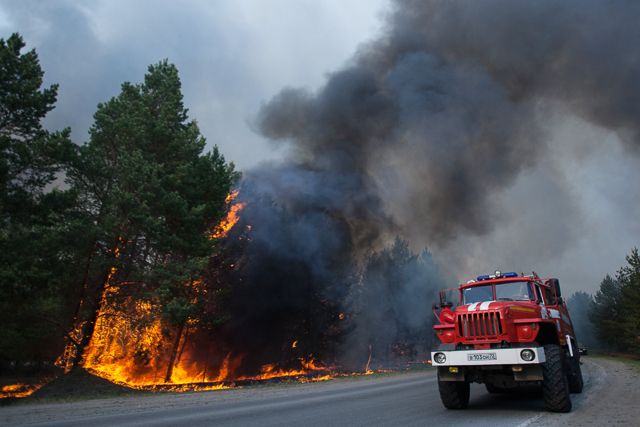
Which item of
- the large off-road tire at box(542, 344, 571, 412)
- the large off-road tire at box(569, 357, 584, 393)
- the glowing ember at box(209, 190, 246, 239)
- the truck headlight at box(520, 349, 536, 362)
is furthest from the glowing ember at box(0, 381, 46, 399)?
the large off-road tire at box(569, 357, 584, 393)

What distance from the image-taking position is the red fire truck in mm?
8062

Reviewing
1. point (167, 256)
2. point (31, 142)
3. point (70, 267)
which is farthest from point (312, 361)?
point (31, 142)

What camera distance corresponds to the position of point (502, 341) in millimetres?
8508

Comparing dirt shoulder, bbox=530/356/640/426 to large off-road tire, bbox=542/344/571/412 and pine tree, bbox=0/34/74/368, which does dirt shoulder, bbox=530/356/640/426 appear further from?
pine tree, bbox=0/34/74/368

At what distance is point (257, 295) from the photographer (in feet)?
96.3

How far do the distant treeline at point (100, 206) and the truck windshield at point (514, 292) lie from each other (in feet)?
40.3

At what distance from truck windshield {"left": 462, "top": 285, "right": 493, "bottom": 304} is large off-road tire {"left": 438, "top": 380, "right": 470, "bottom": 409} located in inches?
78.2

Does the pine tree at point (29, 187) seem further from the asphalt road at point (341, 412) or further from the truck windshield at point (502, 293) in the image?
the truck windshield at point (502, 293)

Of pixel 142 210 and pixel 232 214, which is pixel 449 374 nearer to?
pixel 142 210

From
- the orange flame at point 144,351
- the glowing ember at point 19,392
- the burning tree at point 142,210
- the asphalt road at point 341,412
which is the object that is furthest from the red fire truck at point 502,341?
the glowing ember at point 19,392

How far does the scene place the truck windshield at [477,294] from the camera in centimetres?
1018

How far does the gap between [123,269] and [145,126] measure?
643 cm

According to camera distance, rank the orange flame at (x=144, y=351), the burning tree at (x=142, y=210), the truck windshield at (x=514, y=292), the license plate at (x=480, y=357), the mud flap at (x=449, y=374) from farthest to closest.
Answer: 1. the orange flame at (x=144, y=351)
2. the burning tree at (x=142, y=210)
3. the truck windshield at (x=514, y=292)
4. the mud flap at (x=449, y=374)
5. the license plate at (x=480, y=357)

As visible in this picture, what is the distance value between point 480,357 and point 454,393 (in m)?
1.28
